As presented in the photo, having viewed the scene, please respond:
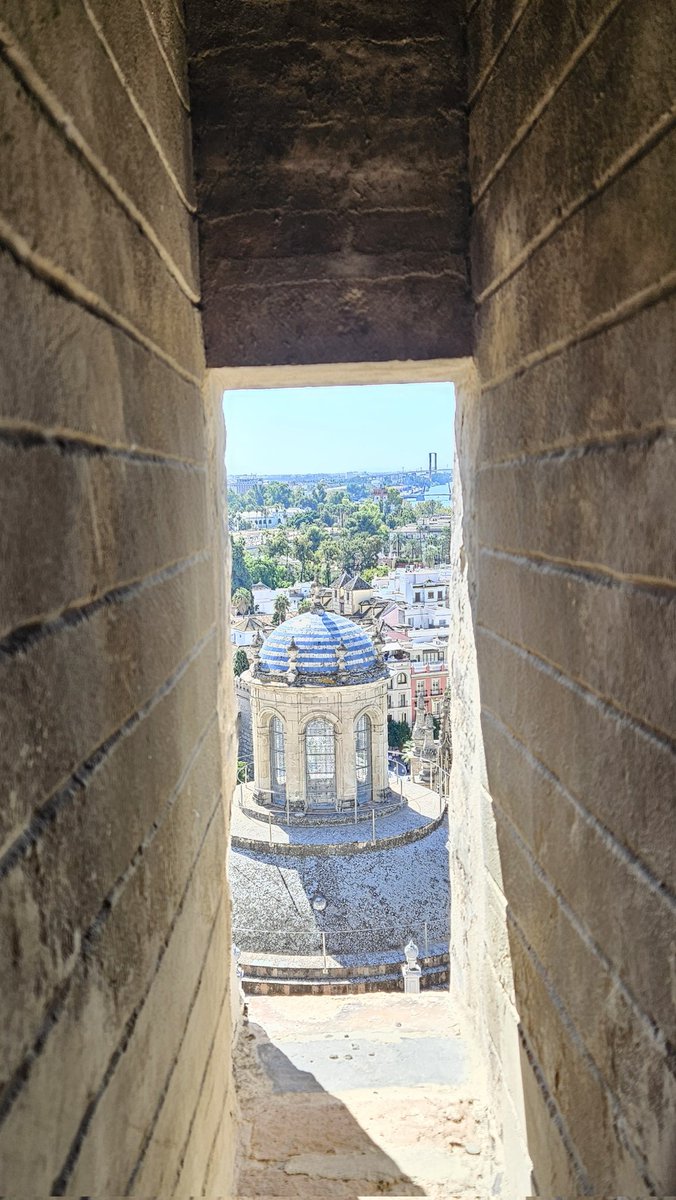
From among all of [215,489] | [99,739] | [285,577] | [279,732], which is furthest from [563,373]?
[285,577]

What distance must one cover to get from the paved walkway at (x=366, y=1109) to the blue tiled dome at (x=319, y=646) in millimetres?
18801

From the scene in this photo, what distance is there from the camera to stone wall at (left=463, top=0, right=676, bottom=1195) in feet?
3.75

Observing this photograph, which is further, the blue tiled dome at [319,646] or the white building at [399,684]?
the white building at [399,684]

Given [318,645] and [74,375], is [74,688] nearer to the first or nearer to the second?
[74,375]

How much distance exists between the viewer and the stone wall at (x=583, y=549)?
1143 millimetres

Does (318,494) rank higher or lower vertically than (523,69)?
lower

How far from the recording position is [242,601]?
33594 mm

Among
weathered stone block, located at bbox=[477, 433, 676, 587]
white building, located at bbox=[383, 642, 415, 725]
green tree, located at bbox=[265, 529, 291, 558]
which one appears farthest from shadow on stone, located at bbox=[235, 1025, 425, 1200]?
green tree, located at bbox=[265, 529, 291, 558]

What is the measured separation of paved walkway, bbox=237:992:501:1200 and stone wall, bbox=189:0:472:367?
1.93 m

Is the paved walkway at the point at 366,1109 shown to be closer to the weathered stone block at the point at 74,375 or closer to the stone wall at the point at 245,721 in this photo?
the weathered stone block at the point at 74,375

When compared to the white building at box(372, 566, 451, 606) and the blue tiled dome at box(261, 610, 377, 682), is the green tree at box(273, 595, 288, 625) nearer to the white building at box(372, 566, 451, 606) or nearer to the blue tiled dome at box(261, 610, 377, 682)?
the blue tiled dome at box(261, 610, 377, 682)

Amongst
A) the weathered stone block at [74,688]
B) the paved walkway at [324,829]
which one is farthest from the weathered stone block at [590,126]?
the paved walkway at [324,829]

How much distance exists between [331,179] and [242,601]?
3167 cm

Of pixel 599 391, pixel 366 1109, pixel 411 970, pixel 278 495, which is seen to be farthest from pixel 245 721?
pixel 278 495
